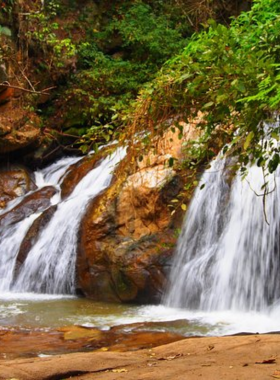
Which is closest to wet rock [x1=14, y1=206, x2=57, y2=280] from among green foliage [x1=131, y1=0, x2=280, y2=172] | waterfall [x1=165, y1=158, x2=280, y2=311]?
waterfall [x1=165, y1=158, x2=280, y2=311]

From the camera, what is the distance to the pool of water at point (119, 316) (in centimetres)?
641

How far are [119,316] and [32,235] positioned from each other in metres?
3.36

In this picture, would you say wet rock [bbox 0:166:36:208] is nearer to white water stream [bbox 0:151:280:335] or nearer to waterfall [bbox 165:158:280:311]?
white water stream [bbox 0:151:280:335]

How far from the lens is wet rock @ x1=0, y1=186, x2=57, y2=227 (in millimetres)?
10938

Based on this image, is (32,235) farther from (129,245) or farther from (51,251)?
(129,245)

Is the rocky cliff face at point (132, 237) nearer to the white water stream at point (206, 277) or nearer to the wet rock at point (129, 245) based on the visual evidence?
the wet rock at point (129, 245)

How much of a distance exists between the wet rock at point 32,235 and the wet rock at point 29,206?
803 millimetres

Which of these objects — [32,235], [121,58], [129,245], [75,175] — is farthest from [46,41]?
[129,245]

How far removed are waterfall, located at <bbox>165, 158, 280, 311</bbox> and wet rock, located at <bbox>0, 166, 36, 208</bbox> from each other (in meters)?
5.31

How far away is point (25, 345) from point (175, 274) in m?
3.00

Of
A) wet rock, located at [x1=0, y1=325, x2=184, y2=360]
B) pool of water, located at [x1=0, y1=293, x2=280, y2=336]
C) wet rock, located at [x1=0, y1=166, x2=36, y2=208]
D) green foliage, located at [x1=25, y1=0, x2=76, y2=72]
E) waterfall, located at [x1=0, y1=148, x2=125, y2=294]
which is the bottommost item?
wet rock, located at [x1=0, y1=325, x2=184, y2=360]

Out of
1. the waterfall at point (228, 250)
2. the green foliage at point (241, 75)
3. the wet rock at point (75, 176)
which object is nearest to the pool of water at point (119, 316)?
the waterfall at point (228, 250)

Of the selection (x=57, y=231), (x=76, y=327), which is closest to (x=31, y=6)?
(x=57, y=231)

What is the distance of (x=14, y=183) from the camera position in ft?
42.0
